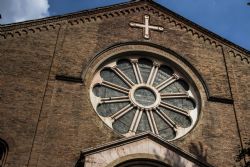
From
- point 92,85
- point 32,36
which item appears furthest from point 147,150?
point 32,36

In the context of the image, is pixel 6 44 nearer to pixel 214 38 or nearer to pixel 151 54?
pixel 151 54

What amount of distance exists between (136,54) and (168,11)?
2408 mm

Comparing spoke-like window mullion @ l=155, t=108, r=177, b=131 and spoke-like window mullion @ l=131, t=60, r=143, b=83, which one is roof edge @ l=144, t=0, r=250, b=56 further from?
spoke-like window mullion @ l=155, t=108, r=177, b=131

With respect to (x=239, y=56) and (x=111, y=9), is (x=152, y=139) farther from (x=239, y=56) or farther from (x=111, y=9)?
(x=111, y=9)

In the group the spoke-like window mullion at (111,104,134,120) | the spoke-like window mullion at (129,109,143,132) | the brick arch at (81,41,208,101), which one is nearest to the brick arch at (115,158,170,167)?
the spoke-like window mullion at (129,109,143,132)

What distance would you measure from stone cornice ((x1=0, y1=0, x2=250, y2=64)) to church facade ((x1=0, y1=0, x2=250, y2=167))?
33 mm

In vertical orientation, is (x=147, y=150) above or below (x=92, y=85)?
below

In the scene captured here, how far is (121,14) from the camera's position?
47.6 ft

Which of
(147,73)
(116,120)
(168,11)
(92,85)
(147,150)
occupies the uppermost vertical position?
(168,11)

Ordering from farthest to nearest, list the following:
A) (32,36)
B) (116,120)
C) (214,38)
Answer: (214,38) → (32,36) → (116,120)

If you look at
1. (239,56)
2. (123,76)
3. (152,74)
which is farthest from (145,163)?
(239,56)

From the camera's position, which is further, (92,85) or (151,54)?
(151,54)

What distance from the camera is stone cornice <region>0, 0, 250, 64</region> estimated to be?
510 inches

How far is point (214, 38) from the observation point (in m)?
14.5
